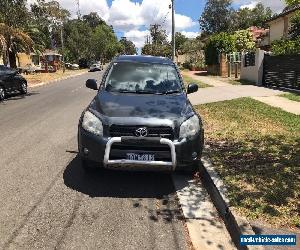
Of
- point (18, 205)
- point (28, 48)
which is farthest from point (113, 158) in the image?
point (28, 48)

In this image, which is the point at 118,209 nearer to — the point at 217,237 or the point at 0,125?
the point at 217,237

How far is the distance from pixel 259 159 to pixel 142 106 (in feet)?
7.81

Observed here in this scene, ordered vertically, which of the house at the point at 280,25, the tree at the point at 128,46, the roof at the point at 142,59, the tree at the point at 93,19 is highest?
the tree at the point at 93,19

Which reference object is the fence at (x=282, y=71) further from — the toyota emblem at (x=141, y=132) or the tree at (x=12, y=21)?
the tree at (x=12, y=21)

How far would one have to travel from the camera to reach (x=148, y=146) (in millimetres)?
5480

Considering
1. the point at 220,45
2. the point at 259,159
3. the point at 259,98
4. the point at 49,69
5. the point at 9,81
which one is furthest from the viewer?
the point at 49,69

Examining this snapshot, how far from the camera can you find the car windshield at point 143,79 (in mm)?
7020

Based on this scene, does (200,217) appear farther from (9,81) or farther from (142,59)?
(9,81)

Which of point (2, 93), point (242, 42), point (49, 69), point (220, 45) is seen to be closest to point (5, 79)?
point (2, 93)

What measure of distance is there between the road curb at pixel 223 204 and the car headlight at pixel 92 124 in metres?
1.76

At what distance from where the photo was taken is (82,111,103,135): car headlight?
5.62 metres

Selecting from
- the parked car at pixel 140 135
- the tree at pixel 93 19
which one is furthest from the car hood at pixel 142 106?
the tree at pixel 93 19

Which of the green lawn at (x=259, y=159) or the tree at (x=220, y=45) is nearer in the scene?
the green lawn at (x=259, y=159)

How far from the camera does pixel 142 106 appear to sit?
5992 millimetres
